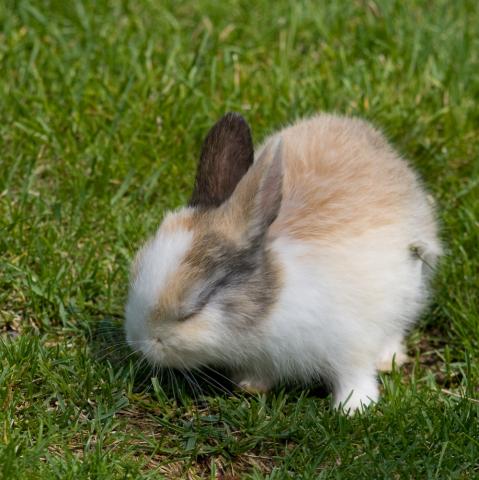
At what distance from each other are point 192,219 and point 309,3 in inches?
123

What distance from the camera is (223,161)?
15.0 feet

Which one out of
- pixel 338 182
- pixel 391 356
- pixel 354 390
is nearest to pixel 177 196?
pixel 338 182

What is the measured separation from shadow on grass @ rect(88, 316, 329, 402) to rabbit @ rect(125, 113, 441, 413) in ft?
0.27

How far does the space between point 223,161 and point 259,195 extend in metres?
0.38

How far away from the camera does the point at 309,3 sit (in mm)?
7137

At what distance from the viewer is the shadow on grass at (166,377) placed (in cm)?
462

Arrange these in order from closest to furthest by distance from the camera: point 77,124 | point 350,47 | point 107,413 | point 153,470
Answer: point 153,470 → point 107,413 → point 77,124 → point 350,47

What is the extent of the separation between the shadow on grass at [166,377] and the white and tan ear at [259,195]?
2.30 ft

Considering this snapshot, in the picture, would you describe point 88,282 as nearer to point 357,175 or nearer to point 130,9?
point 357,175

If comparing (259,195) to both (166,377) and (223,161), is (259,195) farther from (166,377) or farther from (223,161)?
(166,377)

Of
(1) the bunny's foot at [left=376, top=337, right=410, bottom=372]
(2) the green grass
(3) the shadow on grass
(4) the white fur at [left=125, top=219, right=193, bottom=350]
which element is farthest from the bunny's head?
(1) the bunny's foot at [left=376, top=337, right=410, bottom=372]

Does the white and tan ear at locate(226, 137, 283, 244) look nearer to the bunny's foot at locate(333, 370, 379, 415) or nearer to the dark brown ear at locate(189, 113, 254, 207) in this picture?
the dark brown ear at locate(189, 113, 254, 207)

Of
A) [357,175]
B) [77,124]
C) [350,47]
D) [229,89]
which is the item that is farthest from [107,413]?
[350,47]

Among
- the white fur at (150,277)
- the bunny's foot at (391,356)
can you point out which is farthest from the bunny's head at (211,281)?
the bunny's foot at (391,356)
